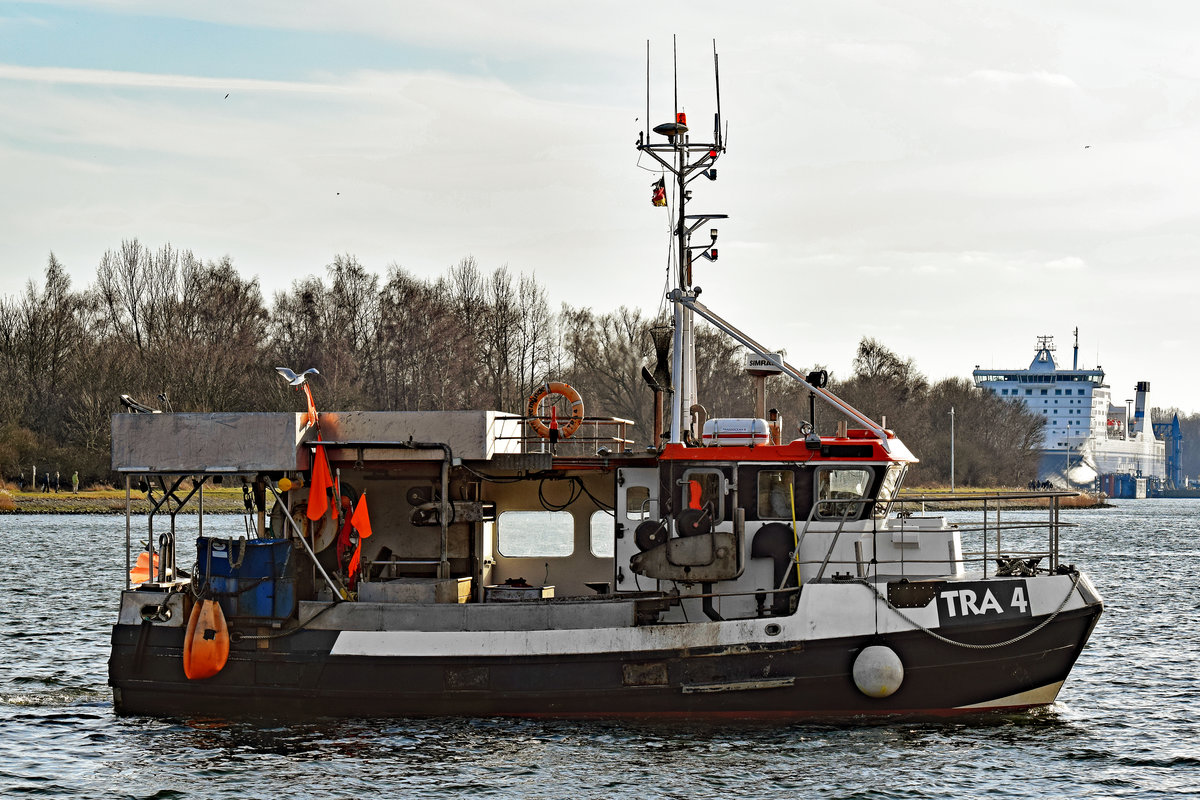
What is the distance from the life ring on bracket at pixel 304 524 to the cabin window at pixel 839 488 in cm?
593

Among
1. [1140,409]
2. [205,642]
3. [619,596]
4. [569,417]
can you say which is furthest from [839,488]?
[1140,409]

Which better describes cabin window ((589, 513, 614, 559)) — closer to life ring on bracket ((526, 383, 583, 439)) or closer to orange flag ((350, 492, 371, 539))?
life ring on bracket ((526, 383, 583, 439))

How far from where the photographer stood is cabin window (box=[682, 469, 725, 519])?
15.2 meters

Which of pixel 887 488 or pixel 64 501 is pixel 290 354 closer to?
pixel 64 501

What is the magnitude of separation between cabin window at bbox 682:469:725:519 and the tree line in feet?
138

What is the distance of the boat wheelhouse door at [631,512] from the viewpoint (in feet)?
50.6

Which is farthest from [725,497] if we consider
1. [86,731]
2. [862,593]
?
[86,731]

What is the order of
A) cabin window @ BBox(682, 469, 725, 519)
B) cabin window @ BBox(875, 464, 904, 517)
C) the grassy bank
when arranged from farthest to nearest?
1. the grassy bank
2. cabin window @ BBox(875, 464, 904, 517)
3. cabin window @ BBox(682, 469, 725, 519)

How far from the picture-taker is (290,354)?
6294 centimetres

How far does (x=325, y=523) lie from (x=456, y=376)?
4624cm

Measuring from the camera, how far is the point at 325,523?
1551 centimetres

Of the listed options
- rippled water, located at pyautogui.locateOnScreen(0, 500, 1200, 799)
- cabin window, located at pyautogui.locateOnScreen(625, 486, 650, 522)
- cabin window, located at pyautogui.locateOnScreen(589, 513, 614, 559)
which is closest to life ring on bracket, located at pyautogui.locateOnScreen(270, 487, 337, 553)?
rippled water, located at pyautogui.locateOnScreen(0, 500, 1200, 799)

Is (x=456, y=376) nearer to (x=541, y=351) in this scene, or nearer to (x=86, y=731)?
(x=541, y=351)

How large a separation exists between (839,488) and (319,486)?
6180mm
